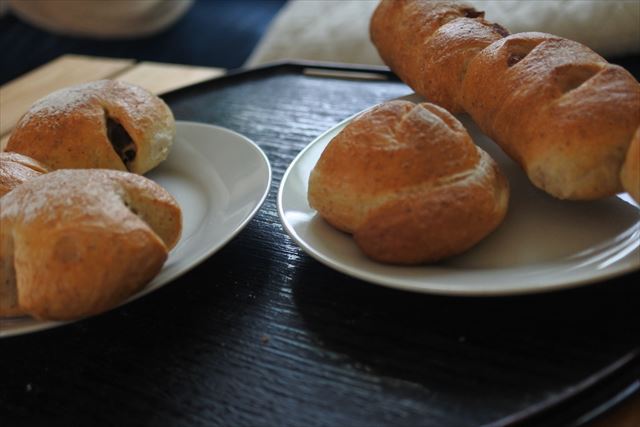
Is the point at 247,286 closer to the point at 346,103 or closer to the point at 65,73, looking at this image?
the point at 346,103

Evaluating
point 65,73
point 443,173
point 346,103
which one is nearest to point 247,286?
point 443,173

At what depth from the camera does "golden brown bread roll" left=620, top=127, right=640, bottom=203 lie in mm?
593

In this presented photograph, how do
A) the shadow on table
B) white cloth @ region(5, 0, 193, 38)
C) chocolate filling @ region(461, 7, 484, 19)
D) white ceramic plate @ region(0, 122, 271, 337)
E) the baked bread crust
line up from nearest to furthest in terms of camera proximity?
the shadow on table < white ceramic plate @ region(0, 122, 271, 337) < the baked bread crust < chocolate filling @ region(461, 7, 484, 19) < white cloth @ region(5, 0, 193, 38)

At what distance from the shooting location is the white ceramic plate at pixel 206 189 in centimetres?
70

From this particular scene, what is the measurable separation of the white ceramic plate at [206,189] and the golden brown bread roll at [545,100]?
299 mm

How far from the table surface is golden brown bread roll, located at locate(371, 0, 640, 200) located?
13 centimetres

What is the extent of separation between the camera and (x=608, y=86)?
0.64m

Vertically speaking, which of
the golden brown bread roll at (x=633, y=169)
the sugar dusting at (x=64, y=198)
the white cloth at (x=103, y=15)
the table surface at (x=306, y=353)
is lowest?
the white cloth at (x=103, y=15)

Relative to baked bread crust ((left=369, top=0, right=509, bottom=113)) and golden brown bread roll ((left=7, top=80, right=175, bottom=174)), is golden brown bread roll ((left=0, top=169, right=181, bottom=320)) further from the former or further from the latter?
baked bread crust ((left=369, top=0, right=509, bottom=113))

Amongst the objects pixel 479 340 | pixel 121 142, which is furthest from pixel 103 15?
pixel 479 340

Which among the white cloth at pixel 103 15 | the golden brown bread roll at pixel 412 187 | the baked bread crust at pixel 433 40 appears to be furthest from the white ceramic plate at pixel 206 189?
the white cloth at pixel 103 15

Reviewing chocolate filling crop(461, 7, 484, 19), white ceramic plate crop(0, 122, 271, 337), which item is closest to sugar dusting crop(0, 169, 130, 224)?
white ceramic plate crop(0, 122, 271, 337)

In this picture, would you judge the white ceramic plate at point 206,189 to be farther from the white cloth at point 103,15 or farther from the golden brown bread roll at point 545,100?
the white cloth at point 103,15

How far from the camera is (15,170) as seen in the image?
81cm
